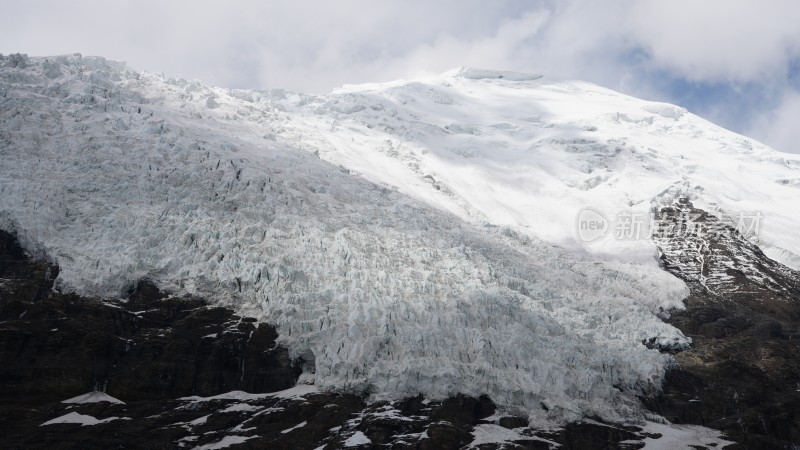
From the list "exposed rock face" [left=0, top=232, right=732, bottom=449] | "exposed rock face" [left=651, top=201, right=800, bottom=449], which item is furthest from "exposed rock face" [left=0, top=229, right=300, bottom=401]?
"exposed rock face" [left=651, top=201, right=800, bottom=449]

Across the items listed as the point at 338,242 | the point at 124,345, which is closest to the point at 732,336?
the point at 338,242

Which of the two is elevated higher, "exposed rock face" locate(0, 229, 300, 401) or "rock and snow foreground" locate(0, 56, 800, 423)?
"rock and snow foreground" locate(0, 56, 800, 423)

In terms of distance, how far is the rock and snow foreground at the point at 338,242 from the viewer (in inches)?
2212

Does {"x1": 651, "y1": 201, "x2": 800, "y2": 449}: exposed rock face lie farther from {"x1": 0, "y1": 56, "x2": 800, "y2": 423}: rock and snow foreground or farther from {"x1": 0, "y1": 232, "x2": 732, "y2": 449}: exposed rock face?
{"x1": 0, "y1": 232, "x2": 732, "y2": 449}: exposed rock face

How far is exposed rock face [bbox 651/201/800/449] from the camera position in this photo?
60.0 m

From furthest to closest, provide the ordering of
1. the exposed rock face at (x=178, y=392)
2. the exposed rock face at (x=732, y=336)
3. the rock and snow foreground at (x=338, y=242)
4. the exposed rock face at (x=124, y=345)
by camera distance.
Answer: the exposed rock face at (x=732, y=336) → the rock and snow foreground at (x=338, y=242) → the exposed rock face at (x=124, y=345) → the exposed rock face at (x=178, y=392)

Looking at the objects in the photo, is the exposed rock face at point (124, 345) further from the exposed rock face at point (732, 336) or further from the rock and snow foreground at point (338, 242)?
the exposed rock face at point (732, 336)

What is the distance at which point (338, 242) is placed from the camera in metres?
64.9

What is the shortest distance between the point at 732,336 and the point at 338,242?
46.8m

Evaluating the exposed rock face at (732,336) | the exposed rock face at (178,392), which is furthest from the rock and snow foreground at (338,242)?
the exposed rock face at (732,336)

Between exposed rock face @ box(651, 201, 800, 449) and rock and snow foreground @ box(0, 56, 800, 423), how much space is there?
355 centimetres

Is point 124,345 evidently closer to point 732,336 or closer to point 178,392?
point 178,392

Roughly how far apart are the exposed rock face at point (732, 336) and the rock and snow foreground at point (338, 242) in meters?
3.55

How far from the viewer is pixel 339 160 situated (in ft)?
314
